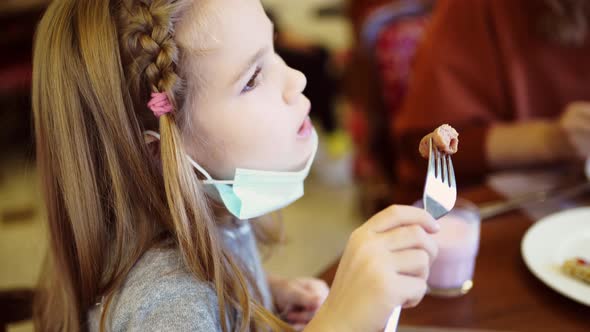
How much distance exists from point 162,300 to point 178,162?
0.54 feet

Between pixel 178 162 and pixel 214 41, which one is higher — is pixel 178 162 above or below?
below

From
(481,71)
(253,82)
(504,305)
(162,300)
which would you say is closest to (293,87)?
(253,82)

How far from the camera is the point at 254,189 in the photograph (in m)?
0.75

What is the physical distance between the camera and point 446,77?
131cm

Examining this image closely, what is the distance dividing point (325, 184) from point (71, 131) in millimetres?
2130

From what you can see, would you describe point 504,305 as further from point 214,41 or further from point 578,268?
point 214,41

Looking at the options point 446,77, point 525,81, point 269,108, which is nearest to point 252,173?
point 269,108

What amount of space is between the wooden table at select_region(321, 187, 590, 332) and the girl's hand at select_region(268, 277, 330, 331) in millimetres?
27

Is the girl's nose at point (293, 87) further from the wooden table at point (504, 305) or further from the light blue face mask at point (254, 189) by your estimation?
the wooden table at point (504, 305)

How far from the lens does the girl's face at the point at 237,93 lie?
0.68 metres

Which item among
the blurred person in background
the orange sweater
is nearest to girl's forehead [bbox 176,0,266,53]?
the orange sweater

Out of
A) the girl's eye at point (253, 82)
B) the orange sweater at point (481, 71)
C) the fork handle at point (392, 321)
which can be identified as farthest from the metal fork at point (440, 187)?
the orange sweater at point (481, 71)

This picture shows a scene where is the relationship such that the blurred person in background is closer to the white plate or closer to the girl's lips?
the white plate

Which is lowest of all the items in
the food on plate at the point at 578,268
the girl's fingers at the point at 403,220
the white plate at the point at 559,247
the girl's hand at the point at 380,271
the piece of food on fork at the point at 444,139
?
the white plate at the point at 559,247
